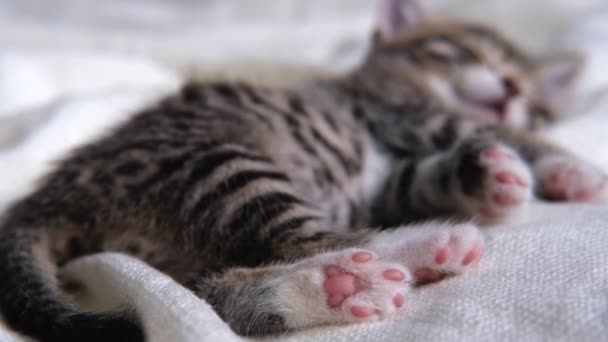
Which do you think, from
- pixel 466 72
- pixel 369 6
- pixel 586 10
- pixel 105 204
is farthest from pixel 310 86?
pixel 369 6

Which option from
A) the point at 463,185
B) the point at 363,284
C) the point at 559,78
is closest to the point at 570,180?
the point at 463,185

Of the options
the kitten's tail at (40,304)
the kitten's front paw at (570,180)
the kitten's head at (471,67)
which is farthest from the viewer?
the kitten's head at (471,67)

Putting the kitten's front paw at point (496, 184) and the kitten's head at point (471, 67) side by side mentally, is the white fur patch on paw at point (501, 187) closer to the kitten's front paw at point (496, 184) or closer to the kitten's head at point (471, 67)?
the kitten's front paw at point (496, 184)

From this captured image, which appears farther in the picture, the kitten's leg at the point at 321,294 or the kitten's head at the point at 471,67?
the kitten's head at the point at 471,67

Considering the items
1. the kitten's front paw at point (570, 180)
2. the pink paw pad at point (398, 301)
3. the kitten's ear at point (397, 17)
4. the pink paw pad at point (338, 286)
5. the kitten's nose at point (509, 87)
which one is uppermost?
the kitten's ear at point (397, 17)

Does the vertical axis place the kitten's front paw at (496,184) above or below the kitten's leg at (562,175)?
above

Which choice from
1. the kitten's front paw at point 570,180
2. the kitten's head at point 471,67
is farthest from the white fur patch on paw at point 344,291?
the kitten's head at point 471,67

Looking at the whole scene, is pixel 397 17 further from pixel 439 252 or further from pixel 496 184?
pixel 439 252
